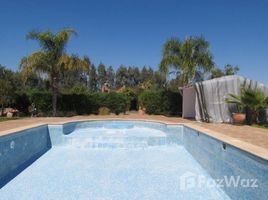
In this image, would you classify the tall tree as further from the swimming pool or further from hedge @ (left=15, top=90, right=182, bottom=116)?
the swimming pool

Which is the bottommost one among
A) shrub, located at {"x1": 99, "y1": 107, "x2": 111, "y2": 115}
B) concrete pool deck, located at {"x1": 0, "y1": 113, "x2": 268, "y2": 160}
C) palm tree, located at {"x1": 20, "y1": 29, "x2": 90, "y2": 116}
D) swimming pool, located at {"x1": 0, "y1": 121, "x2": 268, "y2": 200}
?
swimming pool, located at {"x1": 0, "y1": 121, "x2": 268, "y2": 200}

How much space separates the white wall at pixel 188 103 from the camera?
21984mm

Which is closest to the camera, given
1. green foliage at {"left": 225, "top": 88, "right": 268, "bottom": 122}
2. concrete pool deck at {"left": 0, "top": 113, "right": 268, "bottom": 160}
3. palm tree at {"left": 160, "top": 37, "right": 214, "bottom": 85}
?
concrete pool deck at {"left": 0, "top": 113, "right": 268, "bottom": 160}

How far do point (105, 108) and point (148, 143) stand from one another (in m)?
12.6

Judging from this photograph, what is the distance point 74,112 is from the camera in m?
22.0

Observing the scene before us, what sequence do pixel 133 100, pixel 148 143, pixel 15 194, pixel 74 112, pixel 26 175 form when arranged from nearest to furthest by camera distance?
1. pixel 15 194
2. pixel 26 175
3. pixel 148 143
4. pixel 74 112
5. pixel 133 100

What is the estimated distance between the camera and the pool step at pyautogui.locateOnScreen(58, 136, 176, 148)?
10.9 meters

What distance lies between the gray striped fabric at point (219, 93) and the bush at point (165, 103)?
5.64 meters

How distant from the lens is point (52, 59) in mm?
19953

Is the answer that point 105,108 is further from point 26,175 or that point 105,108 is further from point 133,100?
point 26,175

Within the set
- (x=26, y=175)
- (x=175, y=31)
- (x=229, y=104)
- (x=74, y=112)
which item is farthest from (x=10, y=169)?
(x=175, y=31)

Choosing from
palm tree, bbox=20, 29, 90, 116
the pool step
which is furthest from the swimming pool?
palm tree, bbox=20, 29, 90, 116

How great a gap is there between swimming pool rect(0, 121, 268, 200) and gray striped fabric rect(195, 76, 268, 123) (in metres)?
5.37

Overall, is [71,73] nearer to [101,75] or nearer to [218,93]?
[218,93]
